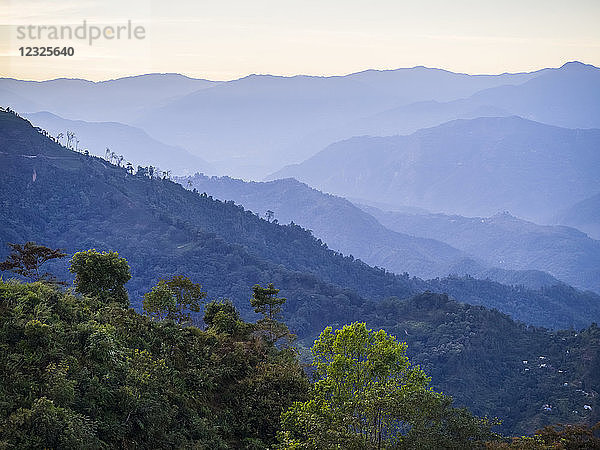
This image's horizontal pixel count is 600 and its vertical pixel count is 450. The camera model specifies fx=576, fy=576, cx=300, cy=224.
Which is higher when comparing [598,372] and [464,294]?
[598,372]

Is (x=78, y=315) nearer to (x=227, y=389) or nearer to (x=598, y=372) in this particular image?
(x=227, y=389)

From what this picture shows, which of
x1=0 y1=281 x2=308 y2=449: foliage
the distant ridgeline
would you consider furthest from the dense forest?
the distant ridgeline

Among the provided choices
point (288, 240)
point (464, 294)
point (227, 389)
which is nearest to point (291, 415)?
point (227, 389)

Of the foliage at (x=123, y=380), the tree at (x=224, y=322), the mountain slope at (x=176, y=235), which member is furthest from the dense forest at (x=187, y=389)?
the mountain slope at (x=176, y=235)

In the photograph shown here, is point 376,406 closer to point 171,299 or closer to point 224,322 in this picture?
point 224,322

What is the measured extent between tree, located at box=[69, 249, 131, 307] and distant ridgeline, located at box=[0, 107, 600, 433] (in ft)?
161

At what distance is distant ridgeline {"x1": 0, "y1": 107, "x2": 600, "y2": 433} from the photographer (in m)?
73.4

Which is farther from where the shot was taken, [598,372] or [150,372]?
[598,372]

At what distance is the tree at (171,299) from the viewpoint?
90.5ft

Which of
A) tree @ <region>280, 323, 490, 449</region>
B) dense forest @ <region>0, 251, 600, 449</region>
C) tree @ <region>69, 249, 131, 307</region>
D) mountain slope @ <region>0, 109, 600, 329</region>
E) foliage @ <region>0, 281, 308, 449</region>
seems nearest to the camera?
foliage @ <region>0, 281, 308, 449</region>

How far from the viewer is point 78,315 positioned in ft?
66.7

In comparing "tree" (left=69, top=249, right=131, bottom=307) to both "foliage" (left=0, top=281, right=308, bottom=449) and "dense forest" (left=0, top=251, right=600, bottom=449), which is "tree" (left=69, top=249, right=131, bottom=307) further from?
"foliage" (left=0, top=281, right=308, bottom=449)

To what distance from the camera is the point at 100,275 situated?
26078mm

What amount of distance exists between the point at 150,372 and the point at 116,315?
4063 millimetres
